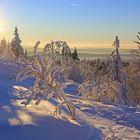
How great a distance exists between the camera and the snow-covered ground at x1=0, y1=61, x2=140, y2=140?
6.62 meters

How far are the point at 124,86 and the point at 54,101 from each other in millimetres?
19415

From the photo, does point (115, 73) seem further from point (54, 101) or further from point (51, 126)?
point (51, 126)

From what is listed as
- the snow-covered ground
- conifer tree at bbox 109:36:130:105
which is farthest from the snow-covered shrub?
conifer tree at bbox 109:36:130:105

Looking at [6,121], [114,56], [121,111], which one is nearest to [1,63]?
[114,56]

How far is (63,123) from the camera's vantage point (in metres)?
7.34

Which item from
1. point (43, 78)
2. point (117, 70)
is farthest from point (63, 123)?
point (117, 70)

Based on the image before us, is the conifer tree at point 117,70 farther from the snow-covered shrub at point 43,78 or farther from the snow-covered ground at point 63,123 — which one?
the snow-covered shrub at point 43,78

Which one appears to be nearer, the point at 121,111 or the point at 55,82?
the point at 55,82

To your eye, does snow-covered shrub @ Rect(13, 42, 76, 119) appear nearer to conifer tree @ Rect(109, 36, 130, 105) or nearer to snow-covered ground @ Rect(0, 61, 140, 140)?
snow-covered ground @ Rect(0, 61, 140, 140)

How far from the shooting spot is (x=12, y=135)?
641cm

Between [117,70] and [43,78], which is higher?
[43,78]

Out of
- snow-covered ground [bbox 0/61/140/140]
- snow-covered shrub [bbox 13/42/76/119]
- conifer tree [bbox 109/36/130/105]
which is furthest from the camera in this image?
conifer tree [bbox 109/36/130/105]

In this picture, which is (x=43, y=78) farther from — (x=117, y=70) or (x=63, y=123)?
(x=117, y=70)

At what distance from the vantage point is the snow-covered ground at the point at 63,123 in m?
6.62
